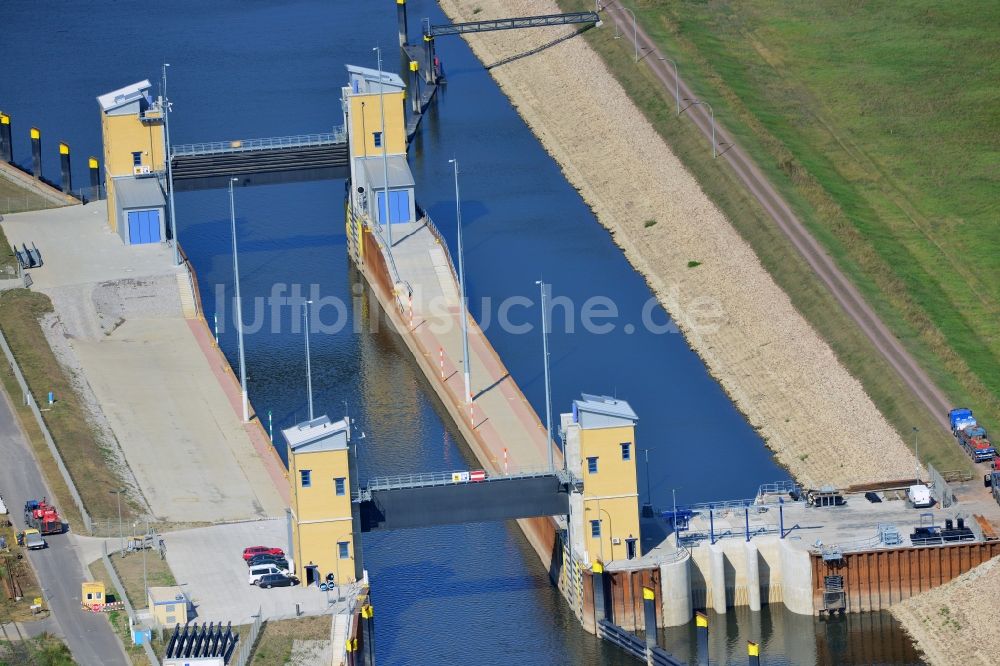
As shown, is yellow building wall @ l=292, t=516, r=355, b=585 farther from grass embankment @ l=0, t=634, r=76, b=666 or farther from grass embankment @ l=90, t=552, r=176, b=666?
grass embankment @ l=0, t=634, r=76, b=666

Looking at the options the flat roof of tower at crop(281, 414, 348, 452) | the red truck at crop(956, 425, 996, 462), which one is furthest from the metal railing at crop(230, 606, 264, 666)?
the red truck at crop(956, 425, 996, 462)

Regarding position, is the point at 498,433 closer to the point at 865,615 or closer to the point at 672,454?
the point at 672,454

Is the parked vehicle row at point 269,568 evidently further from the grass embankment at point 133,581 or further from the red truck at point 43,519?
the red truck at point 43,519

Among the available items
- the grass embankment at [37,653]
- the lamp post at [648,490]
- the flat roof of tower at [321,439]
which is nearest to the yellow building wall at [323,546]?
the flat roof of tower at [321,439]

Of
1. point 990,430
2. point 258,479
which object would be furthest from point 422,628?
point 990,430

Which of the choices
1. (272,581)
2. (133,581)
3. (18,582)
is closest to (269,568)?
(272,581)

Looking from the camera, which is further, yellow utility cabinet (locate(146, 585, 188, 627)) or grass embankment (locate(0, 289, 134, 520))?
grass embankment (locate(0, 289, 134, 520))
